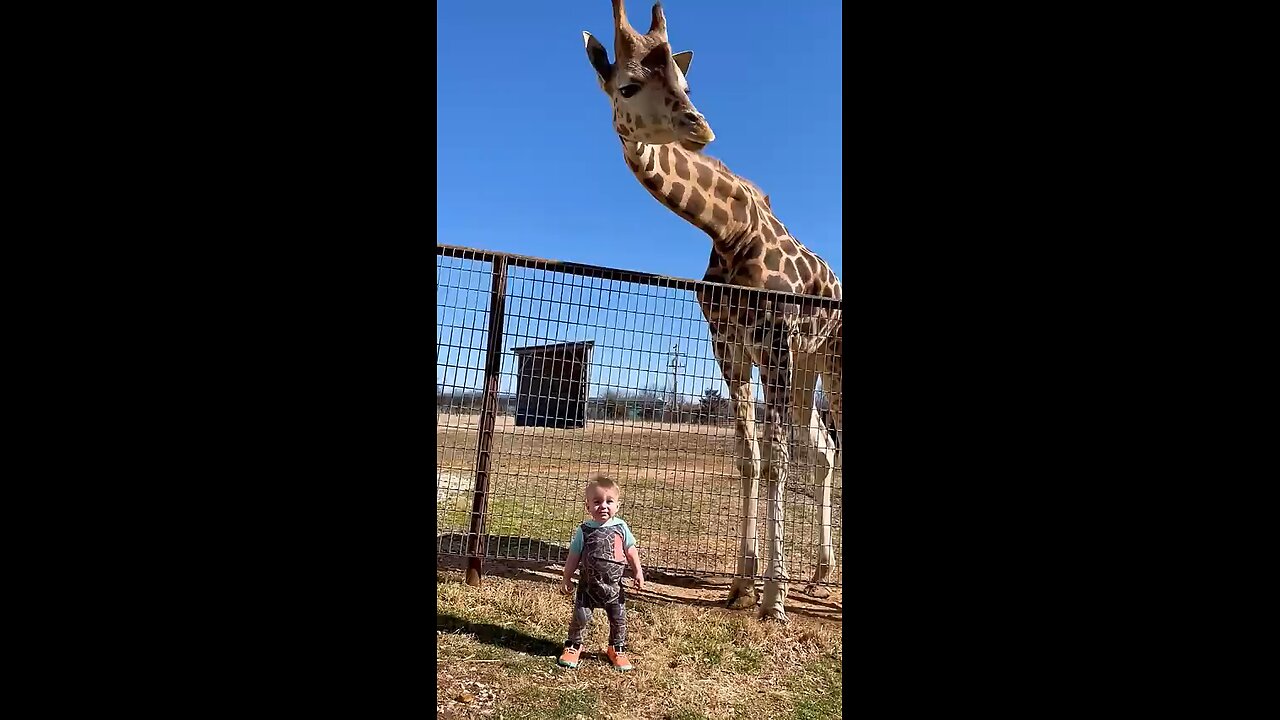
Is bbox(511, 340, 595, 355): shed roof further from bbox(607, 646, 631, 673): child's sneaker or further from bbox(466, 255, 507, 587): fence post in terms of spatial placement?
bbox(607, 646, 631, 673): child's sneaker

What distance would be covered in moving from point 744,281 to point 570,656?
243 cm

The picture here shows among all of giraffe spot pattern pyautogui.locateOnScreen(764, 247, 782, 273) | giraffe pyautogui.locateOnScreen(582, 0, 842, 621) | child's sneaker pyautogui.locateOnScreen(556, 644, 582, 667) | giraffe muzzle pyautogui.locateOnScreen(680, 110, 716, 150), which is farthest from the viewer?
giraffe spot pattern pyautogui.locateOnScreen(764, 247, 782, 273)

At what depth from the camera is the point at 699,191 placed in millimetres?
4164

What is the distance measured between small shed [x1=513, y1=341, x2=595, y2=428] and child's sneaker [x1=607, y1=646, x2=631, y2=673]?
94 centimetres

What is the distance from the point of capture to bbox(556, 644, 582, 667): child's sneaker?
248 centimetres

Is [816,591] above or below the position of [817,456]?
below

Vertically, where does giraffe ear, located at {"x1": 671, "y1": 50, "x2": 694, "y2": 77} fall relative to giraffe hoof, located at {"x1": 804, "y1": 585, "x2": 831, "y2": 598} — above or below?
above

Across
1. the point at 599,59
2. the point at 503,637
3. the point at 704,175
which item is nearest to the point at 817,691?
the point at 503,637

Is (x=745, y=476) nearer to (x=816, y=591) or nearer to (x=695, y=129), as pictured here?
(x=816, y=591)

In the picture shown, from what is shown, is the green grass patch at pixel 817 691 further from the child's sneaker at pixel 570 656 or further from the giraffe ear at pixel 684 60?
the giraffe ear at pixel 684 60

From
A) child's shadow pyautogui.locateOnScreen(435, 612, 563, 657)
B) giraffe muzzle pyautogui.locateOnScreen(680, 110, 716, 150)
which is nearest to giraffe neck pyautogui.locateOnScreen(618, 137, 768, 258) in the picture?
giraffe muzzle pyautogui.locateOnScreen(680, 110, 716, 150)

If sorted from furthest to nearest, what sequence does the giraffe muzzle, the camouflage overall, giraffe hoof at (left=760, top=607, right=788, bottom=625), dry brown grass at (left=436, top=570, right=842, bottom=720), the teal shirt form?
the giraffe muzzle, giraffe hoof at (left=760, top=607, right=788, bottom=625), the teal shirt, the camouflage overall, dry brown grass at (left=436, top=570, right=842, bottom=720)
